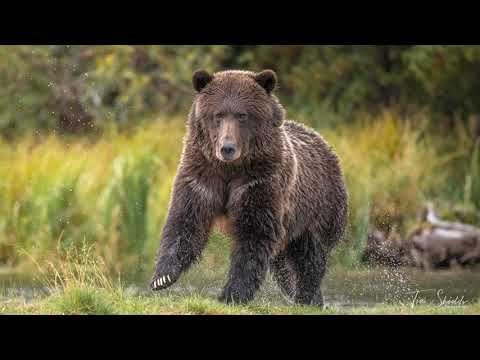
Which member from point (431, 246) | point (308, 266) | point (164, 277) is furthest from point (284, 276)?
point (431, 246)

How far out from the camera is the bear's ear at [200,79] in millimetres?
7348

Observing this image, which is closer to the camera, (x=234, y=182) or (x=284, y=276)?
(x=234, y=182)

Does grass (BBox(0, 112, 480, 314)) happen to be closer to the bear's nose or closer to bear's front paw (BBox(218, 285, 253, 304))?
bear's front paw (BBox(218, 285, 253, 304))

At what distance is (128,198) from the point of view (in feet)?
37.2

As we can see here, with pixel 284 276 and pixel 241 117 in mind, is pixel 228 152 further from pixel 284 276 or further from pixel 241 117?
pixel 284 276

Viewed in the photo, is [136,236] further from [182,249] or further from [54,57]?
[54,57]

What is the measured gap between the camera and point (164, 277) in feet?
23.4

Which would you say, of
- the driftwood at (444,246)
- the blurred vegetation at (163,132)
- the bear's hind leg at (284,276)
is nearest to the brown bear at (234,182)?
the bear's hind leg at (284,276)

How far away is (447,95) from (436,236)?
5.43 meters

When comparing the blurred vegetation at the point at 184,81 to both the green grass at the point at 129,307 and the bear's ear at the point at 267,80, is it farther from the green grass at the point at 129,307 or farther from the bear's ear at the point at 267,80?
the green grass at the point at 129,307

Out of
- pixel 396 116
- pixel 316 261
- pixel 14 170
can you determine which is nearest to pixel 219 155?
pixel 316 261

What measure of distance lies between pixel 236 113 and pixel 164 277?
1.35m

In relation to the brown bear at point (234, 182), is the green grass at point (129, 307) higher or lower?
lower

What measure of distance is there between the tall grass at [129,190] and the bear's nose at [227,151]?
353 centimetres
